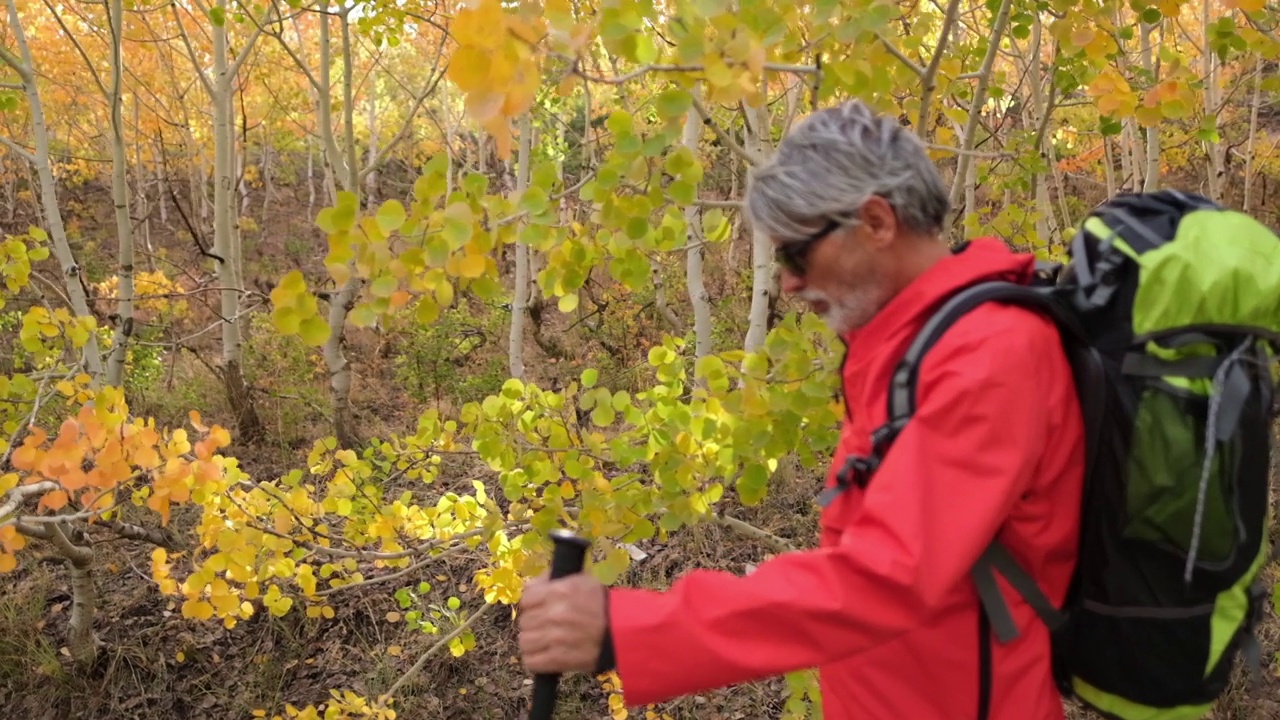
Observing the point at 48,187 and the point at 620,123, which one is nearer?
the point at 620,123

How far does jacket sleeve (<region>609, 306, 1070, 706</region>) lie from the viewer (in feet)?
2.81

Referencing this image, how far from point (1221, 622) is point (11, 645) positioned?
5.51 meters

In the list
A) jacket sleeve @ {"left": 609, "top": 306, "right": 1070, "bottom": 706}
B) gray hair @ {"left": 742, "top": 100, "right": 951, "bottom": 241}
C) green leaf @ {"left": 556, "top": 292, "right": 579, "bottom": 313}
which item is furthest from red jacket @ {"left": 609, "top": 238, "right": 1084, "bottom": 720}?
green leaf @ {"left": 556, "top": 292, "right": 579, "bottom": 313}

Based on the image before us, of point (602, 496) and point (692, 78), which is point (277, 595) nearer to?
point (602, 496)

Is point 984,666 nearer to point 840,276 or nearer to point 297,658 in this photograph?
point 840,276

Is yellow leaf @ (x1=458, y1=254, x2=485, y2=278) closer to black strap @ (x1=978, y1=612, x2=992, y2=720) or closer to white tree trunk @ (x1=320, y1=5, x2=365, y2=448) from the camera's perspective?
black strap @ (x1=978, y1=612, x2=992, y2=720)

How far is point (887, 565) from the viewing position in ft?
2.78

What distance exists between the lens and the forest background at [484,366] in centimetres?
138

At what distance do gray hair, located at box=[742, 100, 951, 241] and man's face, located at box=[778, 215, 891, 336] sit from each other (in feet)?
0.09

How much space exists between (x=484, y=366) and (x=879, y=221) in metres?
7.88

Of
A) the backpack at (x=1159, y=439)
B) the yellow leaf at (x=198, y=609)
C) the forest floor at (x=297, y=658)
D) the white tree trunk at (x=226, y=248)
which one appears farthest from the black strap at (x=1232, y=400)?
the white tree trunk at (x=226, y=248)

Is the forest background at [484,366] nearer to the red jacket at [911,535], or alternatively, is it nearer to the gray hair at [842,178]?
the gray hair at [842,178]

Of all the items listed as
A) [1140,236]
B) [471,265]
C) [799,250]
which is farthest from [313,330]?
[1140,236]

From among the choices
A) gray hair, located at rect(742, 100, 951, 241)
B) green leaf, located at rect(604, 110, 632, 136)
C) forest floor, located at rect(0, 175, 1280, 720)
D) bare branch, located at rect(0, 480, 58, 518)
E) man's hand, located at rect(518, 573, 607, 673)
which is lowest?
forest floor, located at rect(0, 175, 1280, 720)
